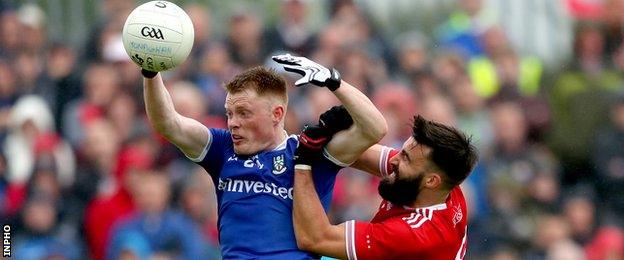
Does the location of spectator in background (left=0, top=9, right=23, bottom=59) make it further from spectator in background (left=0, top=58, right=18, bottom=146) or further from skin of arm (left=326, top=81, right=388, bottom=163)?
skin of arm (left=326, top=81, right=388, bottom=163)

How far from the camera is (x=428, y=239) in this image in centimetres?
699

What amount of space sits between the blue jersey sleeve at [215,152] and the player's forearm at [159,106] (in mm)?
221

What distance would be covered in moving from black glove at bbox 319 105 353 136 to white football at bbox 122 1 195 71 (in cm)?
76

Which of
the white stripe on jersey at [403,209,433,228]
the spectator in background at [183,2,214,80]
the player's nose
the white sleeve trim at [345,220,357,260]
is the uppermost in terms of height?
the player's nose

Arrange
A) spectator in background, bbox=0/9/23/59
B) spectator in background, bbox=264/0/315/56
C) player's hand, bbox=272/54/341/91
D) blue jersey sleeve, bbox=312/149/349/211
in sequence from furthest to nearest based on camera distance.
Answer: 1. spectator in background, bbox=264/0/315/56
2. spectator in background, bbox=0/9/23/59
3. blue jersey sleeve, bbox=312/149/349/211
4. player's hand, bbox=272/54/341/91

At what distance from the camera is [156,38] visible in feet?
21.7

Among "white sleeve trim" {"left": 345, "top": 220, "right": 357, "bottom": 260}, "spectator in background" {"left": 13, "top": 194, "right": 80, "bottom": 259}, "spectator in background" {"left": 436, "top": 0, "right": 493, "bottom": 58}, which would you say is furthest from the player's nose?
"spectator in background" {"left": 436, "top": 0, "right": 493, "bottom": 58}

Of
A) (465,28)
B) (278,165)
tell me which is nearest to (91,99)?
(465,28)

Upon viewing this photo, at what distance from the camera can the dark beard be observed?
7.04 meters

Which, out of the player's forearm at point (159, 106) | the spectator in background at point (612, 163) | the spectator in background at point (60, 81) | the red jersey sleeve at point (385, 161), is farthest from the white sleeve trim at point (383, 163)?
the spectator in background at point (612, 163)

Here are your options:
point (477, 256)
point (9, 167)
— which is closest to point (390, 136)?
point (477, 256)

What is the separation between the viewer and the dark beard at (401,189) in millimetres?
7035

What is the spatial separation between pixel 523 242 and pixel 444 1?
8.41 ft

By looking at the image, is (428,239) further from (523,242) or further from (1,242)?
(523,242)
